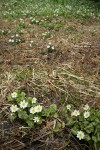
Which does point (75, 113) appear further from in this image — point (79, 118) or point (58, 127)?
point (58, 127)

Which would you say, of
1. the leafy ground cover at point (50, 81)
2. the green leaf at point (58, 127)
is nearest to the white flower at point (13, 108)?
the leafy ground cover at point (50, 81)

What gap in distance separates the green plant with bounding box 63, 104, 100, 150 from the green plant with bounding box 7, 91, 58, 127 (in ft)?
0.60

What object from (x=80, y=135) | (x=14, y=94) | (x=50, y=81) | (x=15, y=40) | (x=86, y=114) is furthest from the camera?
(x=15, y=40)

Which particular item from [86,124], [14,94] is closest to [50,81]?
[14,94]

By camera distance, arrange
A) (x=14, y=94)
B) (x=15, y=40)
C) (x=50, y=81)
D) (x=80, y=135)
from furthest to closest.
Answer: (x=15, y=40)
(x=50, y=81)
(x=14, y=94)
(x=80, y=135)

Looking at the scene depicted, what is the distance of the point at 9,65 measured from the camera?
3680mm

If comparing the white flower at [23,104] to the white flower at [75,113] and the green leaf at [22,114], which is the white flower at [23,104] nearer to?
the green leaf at [22,114]

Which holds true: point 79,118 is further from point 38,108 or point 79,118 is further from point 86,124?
point 38,108

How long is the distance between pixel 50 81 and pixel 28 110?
0.63m

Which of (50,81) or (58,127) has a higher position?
(50,81)

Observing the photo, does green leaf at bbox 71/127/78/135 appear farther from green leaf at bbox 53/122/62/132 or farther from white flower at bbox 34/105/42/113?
white flower at bbox 34/105/42/113

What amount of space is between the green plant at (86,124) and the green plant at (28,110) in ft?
Result: 0.60

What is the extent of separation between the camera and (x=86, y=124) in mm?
2557

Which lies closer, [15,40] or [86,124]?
[86,124]
